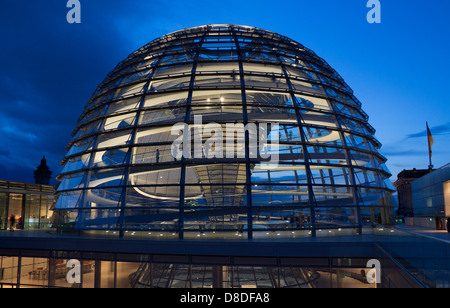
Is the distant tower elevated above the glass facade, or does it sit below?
above

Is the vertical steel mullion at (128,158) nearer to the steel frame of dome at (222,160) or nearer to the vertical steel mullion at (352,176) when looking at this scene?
the steel frame of dome at (222,160)

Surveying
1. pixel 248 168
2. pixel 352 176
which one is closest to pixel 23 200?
pixel 248 168

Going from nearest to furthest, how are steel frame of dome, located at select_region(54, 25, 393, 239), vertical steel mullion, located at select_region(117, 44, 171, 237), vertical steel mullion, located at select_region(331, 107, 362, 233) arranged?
steel frame of dome, located at select_region(54, 25, 393, 239) < vertical steel mullion, located at select_region(117, 44, 171, 237) < vertical steel mullion, located at select_region(331, 107, 362, 233)

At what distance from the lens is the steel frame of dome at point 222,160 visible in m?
17.4

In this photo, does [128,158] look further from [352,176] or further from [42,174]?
[42,174]

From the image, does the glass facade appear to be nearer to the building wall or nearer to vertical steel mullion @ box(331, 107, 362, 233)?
vertical steel mullion @ box(331, 107, 362, 233)

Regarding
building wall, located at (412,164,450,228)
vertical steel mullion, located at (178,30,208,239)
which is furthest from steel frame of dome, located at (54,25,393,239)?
building wall, located at (412,164,450,228)

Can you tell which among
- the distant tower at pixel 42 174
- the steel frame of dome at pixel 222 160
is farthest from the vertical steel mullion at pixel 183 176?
the distant tower at pixel 42 174

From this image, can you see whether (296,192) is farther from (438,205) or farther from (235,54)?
→ (438,205)

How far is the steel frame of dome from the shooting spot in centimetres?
1742
